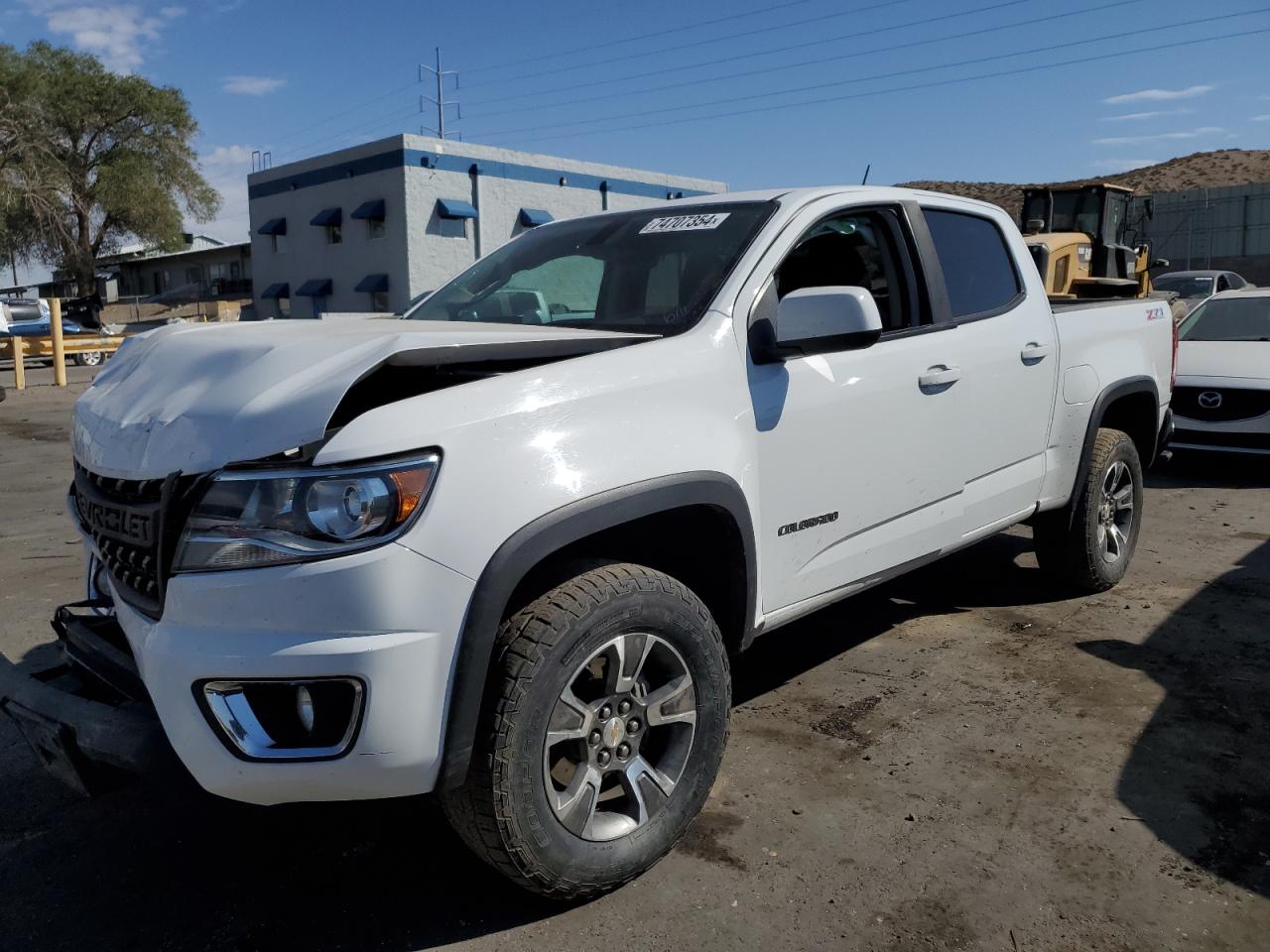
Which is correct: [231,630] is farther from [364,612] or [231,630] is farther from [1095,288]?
[1095,288]

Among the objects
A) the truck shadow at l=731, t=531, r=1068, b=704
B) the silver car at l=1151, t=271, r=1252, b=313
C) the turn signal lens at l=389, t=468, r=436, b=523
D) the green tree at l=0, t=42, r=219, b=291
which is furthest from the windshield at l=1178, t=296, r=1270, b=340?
the green tree at l=0, t=42, r=219, b=291

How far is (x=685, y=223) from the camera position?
12.0 feet

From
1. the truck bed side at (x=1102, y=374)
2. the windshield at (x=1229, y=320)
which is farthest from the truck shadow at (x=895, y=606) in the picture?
the windshield at (x=1229, y=320)

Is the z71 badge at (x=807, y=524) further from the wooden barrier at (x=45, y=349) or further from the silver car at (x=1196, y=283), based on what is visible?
the silver car at (x=1196, y=283)

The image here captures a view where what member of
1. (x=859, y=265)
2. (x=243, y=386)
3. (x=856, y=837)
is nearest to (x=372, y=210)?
(x=859, y=265)

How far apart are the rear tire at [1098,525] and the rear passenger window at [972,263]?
1.01 meters

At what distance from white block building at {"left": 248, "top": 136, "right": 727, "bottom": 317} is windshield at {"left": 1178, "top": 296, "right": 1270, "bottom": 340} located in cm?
1985

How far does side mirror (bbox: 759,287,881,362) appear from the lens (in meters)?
3.01

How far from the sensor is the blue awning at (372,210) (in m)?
29.3

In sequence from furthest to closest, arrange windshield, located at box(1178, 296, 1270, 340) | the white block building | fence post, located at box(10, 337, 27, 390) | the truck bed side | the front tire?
the white block building
fence post, located at box(10, 337, 27, 390)
windshield, located at box(1178, 296, 1270, 340)
the truck bed side
the front tire

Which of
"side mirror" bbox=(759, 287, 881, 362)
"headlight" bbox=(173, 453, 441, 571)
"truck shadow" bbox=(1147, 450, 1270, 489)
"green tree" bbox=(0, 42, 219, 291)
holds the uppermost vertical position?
"green tree" bbox=(0, 42, 219, 291)

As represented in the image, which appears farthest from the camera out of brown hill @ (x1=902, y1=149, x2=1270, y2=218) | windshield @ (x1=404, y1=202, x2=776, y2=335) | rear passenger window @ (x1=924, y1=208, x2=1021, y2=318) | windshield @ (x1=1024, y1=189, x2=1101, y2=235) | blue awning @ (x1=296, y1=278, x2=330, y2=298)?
brown hill @ (x1=902, y1=149, x2=1270, y2=218)

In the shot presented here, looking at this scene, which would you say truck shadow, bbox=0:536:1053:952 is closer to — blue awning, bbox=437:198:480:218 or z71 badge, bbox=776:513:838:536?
z71 badge, bbox=776:513:838:536

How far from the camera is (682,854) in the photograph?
2916 millimetres
